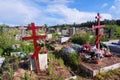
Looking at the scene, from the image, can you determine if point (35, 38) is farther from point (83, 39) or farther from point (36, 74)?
point (83, 39)

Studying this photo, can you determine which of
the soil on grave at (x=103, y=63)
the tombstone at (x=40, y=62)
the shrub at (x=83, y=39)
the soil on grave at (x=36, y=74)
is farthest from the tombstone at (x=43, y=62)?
the shrub at (x=83, y=39)

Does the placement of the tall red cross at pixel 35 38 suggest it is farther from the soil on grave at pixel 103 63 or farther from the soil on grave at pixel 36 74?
the soil on grave at pixel 103 63

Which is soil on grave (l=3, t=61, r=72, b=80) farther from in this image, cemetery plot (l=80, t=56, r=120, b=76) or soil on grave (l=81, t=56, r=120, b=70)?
soil on grave (l=81, t=56, r=120, b=70)

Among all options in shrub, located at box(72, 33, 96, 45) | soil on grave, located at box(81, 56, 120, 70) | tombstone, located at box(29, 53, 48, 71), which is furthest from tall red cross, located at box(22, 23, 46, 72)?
shrub, located at box(72, 33, 96, 45)

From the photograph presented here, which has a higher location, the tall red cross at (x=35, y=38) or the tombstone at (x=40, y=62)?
the tall red cross at (x=35, y=38)

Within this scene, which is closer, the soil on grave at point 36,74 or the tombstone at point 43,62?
the soil on grave at point 36,74

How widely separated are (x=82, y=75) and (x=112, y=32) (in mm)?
11121

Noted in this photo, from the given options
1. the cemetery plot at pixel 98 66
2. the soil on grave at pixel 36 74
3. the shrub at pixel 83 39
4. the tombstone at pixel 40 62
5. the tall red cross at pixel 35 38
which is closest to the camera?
the soil on grave at pixel 36 74

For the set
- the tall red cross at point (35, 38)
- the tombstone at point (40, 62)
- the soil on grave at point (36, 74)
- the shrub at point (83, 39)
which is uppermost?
the tall red cross at point (35, 38)

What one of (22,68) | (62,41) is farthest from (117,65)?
(62,41)

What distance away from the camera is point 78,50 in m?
8.52

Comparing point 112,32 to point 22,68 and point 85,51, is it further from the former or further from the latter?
point 22,68

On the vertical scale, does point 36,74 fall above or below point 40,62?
below

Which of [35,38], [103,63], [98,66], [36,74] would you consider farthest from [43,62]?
[103,63]
